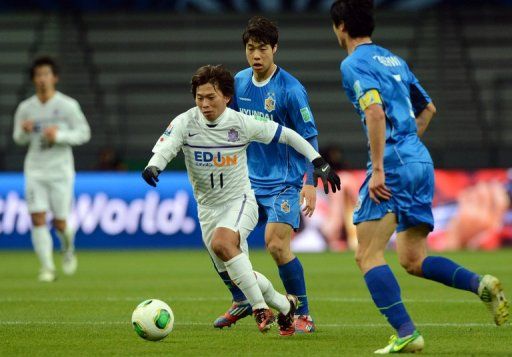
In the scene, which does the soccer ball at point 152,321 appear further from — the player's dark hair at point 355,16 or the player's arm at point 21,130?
the player's arm at point 21,130

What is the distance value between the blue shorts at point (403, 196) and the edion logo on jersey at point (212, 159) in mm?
1285

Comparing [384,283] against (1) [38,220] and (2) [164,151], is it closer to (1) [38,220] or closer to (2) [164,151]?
(2) [164,151]

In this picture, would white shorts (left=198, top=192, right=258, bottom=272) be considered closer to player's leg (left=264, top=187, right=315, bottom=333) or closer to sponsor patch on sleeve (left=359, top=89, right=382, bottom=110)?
player's leg (left=264, top=187, right=315, bottom=333)

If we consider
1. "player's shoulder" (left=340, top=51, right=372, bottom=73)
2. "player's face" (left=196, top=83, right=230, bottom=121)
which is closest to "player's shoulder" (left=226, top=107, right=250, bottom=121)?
"player's face" (left=196, top=83, right=230, bottom=121)

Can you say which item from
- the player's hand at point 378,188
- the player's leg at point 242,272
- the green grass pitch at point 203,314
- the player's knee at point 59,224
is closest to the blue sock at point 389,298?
the green grass pitch at point 203,314

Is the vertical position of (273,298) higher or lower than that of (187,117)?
lower

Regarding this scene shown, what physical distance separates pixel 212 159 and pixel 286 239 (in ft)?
2.82

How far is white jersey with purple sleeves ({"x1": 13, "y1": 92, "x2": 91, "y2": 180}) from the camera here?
43.2 ft

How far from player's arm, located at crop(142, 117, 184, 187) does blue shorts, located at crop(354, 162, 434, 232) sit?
51.0 inches

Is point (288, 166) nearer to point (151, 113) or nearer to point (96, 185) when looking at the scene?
point (96, 185)

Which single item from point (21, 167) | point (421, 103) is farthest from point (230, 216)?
point (21, 167)

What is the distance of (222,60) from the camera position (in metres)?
23.3

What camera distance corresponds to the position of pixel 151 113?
22.8 m

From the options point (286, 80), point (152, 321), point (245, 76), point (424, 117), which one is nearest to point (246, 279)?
point (152, 321)
